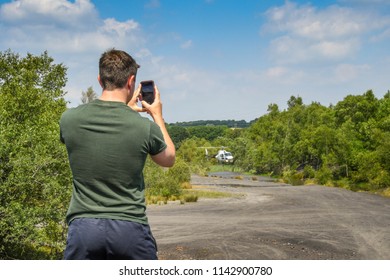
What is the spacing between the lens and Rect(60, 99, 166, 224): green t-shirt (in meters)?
2.78

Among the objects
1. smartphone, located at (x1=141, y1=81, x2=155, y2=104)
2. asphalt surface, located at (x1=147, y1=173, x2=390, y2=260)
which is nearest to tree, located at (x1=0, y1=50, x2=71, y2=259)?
asphalt surface, located at (x1=147, y1=173, x2=390, y2=260)

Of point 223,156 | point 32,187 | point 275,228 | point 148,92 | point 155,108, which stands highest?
point 148,92

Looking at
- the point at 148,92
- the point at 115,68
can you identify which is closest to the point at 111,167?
the point at 115,68

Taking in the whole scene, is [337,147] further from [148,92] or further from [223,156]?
[148,92]

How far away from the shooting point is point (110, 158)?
2.79 m

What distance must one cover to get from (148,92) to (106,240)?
3.65 ft

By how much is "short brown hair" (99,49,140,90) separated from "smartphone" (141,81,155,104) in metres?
0.38

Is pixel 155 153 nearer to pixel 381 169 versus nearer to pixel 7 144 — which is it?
pixel 7 144

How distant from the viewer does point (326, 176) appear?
6094cm

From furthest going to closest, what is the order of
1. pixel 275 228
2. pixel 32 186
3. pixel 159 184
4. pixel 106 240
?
pixel 159 184 → pixel 275 228 → pixel 32 186 → pixel 106 240

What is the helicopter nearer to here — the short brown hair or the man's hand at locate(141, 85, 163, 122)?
the man's hand at locate(141, 85, 163, 122)

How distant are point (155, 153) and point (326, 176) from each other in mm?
60878

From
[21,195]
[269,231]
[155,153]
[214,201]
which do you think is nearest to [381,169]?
[214,201]

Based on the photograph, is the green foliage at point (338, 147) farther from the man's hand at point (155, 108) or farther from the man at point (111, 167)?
the man at point (111, 167)
